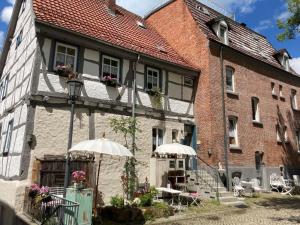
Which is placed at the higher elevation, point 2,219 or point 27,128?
point 27,128

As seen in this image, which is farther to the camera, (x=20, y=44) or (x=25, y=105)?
(x=20, y=44)

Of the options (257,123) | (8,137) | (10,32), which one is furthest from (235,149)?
(10,32)

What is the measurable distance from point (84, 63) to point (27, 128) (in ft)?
12.1

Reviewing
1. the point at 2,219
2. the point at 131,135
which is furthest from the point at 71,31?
the point at 2,219

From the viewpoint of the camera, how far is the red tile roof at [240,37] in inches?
742

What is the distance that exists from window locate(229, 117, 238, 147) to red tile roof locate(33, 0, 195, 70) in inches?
163

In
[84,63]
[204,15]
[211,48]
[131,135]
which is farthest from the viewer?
[204,15]

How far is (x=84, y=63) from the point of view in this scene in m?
12.8

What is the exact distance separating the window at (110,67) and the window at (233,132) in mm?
7419

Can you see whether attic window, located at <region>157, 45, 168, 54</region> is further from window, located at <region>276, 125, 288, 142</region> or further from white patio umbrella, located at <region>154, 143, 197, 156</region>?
window, located at <region>276, 125, 288, 142</region>

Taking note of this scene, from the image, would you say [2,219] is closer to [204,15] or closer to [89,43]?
[89,43]

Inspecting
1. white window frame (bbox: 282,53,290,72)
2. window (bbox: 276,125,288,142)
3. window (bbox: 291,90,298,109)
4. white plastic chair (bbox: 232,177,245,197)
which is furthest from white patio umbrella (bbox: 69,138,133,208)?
white window frame (bbox: 282,53,290,72)

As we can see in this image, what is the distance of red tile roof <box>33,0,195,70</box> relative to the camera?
12828 mm

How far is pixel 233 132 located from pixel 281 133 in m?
5.17
